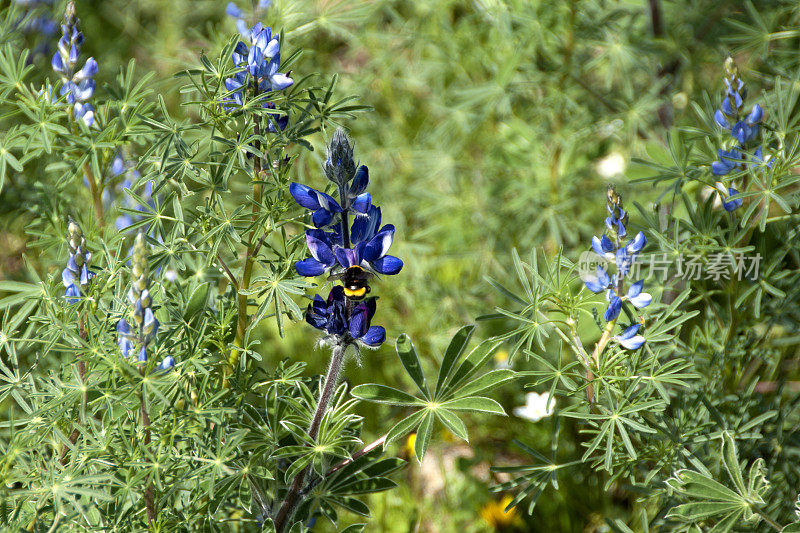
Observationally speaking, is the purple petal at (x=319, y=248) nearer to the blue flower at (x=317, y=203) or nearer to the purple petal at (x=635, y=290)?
the blue flower at (x=317, y=203)

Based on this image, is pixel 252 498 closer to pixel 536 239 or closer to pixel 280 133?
pixel 280 133

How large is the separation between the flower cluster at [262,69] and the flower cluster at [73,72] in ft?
1.50

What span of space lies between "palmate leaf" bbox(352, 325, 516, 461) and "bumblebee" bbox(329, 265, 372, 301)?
189 millimetres

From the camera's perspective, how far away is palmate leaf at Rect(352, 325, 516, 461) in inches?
67.9

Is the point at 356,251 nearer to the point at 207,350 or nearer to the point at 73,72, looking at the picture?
the point at 207,350

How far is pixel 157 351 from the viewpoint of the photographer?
1.63 meters

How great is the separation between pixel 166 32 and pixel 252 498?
3.67m

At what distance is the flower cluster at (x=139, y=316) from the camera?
1.49m

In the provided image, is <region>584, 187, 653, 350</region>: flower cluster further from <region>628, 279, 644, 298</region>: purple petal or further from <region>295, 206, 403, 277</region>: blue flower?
<region>295, 206, 403, 277</region>: blue flower

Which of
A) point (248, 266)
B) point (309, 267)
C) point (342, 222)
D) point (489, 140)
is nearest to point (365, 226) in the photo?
point (342, 222)

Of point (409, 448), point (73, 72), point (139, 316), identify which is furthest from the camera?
point (409, 448)

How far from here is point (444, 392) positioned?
1.86 m

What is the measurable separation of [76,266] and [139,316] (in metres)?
0.37

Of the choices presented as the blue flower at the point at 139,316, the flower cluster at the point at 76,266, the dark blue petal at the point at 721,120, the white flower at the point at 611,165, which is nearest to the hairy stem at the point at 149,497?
the blue flower at the point at 139,316
